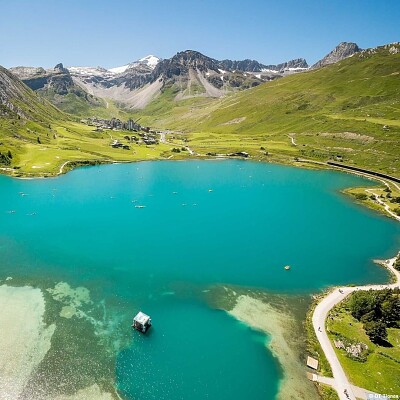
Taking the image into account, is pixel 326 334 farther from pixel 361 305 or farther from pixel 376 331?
pixel 361 305

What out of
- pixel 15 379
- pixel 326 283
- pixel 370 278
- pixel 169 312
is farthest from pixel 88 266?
pixel 370 278

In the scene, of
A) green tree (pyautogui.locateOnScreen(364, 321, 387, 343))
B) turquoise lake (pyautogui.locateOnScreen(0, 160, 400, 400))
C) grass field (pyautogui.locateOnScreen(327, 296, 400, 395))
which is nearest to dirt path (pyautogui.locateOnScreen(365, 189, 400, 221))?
turquoise lake (pyautogui.locateOnScreen(0, 160, 400, 400))

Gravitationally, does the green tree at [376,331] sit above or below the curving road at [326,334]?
above

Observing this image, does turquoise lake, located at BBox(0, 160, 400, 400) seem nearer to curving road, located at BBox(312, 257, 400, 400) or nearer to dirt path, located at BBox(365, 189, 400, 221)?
curving road, located at BBox(312, 257, 400, 400)

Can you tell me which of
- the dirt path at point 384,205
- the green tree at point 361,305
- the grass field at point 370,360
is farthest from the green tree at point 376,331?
the dirt path at point 384,205

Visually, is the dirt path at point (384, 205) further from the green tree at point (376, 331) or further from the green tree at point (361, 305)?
the green tree at point (376, 331)

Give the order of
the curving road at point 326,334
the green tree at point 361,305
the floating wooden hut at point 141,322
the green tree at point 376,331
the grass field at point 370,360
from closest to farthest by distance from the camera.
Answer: the curving road at point 326,334, the grass field at point 370,360, the green tree at point 376,331, the floating wooden hut at point 141,322, the green tree at point 361,305

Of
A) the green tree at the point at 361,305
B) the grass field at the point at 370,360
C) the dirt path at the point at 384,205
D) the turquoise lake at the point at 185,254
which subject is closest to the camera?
the grass field at the point at 370,360
